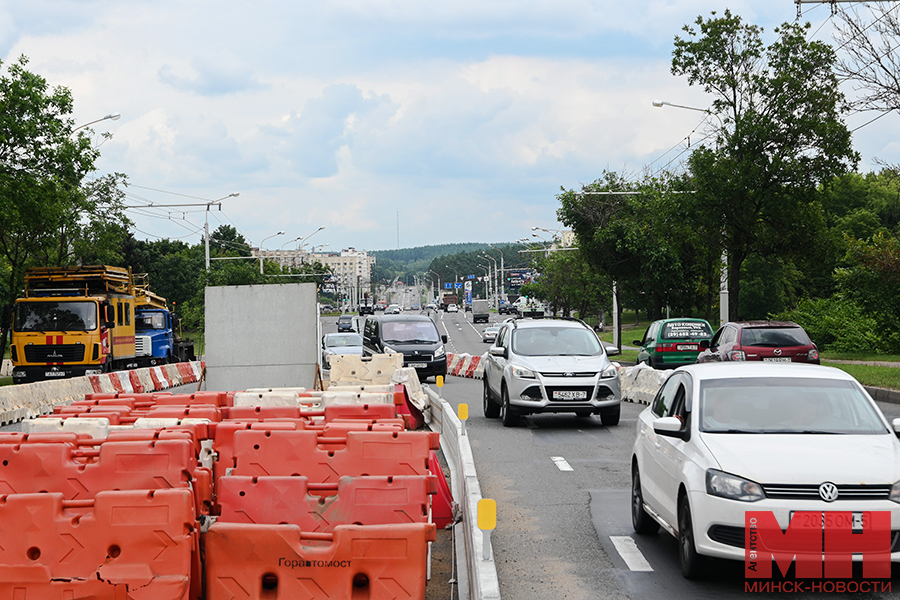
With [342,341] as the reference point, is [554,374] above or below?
above

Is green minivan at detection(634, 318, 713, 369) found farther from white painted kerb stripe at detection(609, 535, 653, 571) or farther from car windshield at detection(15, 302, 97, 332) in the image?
white painted kerb stripe at detection(609, 535, 653, 571)

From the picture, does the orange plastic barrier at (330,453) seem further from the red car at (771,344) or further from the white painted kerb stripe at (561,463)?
the red car at (771,344)

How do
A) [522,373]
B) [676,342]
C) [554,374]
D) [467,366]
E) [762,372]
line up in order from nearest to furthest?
[762,372]
[554,374]
[522,373]
[676,342]
[467,366]

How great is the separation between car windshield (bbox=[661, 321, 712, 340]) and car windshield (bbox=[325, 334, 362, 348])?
11.6 metres

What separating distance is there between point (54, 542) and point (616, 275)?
44.6 meters

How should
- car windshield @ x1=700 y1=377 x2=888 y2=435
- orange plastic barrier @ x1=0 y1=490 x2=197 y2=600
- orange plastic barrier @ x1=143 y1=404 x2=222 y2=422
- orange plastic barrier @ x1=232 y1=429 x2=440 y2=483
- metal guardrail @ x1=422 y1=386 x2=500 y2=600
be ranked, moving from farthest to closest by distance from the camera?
orange plastic barrier @ x1=143 y1=404 x2=222 y2=422
orange plastic barrier @ x1=232 y1=429 x2=440 y2=483
car windshield @ x1=700 y1=377 x2=888 y2=435
orange plastic barrier @ x1=0 y1=490 x2=197 y2=600
metal guardrail @ x1=422 y1=386 x2=500 y2=600

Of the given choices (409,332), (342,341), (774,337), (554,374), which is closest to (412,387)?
(554,374)

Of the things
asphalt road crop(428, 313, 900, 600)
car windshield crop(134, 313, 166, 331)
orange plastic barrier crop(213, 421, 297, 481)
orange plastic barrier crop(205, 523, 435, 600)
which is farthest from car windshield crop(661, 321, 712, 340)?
orange plastic barrier crop(205, 523, 435, 600)

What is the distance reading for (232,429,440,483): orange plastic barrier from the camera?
8.14 m

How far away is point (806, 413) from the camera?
732 centimetres

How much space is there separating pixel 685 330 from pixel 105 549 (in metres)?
23.3

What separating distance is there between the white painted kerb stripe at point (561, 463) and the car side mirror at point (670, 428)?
16.4 ft

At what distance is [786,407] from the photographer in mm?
7383

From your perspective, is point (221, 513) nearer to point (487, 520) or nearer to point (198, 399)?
point (487, 520)
